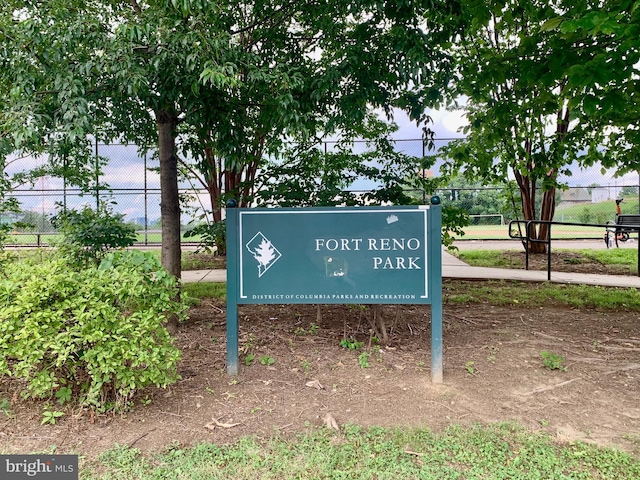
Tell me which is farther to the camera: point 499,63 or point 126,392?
point 499,63

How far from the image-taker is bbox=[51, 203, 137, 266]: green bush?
14.0 feet

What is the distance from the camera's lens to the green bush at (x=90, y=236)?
427 cm

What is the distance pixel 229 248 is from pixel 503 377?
7.27ft

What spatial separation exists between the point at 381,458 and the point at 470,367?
57.4 inches

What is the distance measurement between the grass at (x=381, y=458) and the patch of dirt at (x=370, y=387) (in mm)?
133

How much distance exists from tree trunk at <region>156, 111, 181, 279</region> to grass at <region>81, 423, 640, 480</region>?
6.88ft

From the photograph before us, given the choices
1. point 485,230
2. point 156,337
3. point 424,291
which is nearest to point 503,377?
point 424,291

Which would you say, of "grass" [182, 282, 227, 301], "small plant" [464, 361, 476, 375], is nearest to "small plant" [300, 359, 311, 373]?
"small plant" [464, 361, 476, 375]

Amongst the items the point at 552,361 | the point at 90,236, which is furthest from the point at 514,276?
the point at 90,236

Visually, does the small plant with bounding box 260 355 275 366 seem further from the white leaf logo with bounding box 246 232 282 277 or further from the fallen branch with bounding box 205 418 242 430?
the fallen branch with bounding box 205 418 242 430

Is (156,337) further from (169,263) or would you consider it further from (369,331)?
(369,331)

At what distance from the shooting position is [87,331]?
8.14 ft

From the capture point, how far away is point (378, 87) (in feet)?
13.0

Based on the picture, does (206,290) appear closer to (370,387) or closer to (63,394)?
(63,394)
